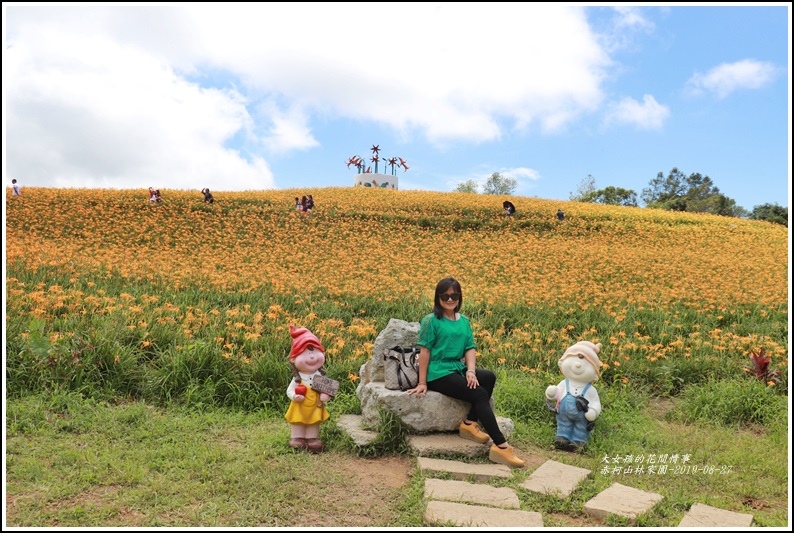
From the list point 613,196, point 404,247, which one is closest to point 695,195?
→ point 613,196

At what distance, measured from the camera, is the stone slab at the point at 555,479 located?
13.6ft

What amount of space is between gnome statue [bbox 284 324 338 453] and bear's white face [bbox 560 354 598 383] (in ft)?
7.20

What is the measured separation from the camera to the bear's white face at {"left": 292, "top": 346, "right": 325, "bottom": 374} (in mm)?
4797

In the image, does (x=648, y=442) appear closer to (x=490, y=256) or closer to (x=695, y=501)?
(x=695, y=501)

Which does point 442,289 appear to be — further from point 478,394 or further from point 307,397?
point 307,397

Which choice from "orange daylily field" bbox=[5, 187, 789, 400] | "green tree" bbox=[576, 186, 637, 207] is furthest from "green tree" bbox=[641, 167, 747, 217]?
"orange daylily field" bbox=[5, 187, 789, 400]

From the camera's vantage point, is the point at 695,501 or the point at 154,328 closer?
the point at 695,501

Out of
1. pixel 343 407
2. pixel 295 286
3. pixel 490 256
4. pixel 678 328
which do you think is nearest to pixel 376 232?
pixel 490 256

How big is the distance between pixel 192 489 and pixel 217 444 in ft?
2.76

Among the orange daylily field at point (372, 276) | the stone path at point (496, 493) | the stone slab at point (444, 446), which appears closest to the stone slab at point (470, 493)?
the stone path at point (496, 493)

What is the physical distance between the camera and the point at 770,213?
36.3m

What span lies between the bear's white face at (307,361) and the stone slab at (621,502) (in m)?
2.31

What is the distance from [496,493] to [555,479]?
1.85ft

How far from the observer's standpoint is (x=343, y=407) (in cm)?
563
